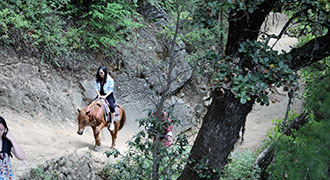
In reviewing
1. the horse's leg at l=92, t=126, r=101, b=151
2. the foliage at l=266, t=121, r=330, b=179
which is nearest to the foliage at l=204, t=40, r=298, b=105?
the foliage at l=266, t=121, r=330, b=179

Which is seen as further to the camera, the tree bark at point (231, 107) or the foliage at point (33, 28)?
the foliage at point (33, 28)

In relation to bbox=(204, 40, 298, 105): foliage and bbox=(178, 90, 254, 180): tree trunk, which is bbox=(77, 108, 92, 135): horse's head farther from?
bbox=(204, 40, 298, 105): foliage

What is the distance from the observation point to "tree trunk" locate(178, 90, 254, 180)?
15.8ft

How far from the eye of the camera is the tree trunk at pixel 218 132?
482cm

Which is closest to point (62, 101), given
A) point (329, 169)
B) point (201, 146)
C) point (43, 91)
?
point (43, 91)

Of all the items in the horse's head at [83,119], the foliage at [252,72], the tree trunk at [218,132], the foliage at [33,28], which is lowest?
the tree trunk at [218,132]

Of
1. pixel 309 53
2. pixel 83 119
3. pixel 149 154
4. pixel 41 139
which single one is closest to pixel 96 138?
pixel 83 119

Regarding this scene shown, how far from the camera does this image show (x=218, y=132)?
16.0ft

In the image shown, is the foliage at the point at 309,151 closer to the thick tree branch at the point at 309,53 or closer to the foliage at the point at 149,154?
the thick tree branch at the point at 309,53

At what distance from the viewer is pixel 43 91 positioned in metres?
10.1

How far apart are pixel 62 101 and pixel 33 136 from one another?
300cm

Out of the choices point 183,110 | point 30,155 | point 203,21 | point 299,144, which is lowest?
point 299,144

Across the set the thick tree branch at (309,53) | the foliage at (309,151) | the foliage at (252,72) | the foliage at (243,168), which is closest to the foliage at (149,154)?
the foliage at (252,72)

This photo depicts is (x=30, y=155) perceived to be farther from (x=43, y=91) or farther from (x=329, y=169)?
(x=329, y=169)
